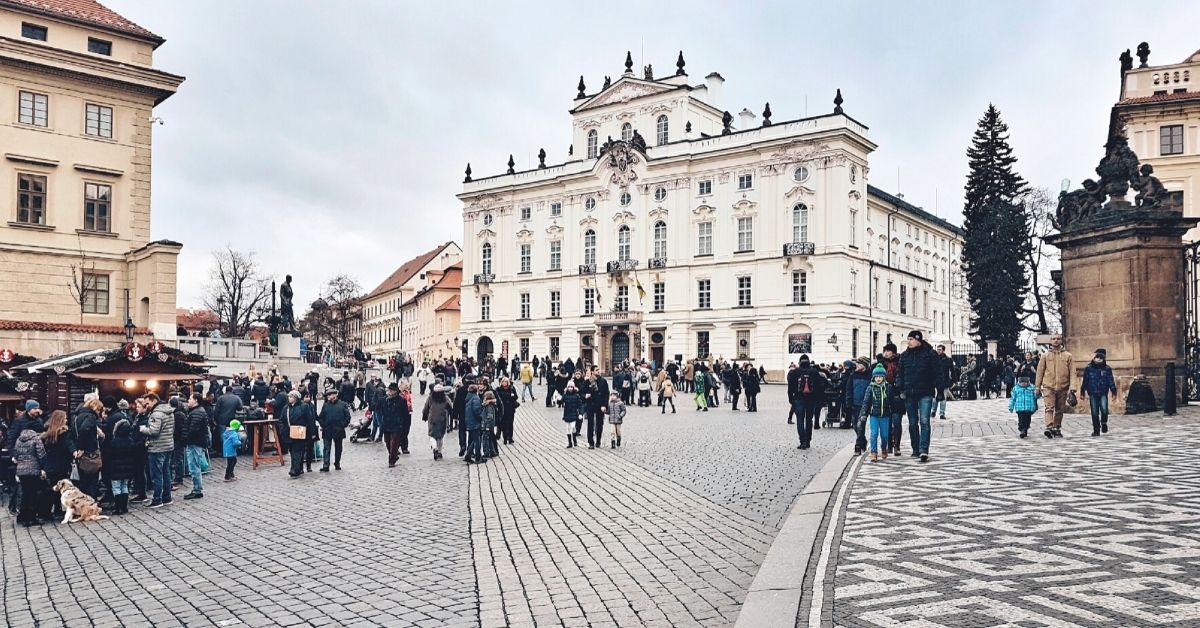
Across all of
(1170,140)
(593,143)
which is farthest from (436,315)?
(1170,140)

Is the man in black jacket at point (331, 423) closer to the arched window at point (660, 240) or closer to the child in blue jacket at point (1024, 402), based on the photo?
the child in blue jacket at point (1024, 402)

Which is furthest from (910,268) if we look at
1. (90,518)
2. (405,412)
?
(90,518)

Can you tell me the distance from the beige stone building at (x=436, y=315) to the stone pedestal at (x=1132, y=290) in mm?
72552

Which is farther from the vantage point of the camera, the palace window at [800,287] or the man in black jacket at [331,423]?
the palace window at [800,287]

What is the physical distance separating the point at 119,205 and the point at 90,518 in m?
26.4

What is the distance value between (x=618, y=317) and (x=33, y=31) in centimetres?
4192

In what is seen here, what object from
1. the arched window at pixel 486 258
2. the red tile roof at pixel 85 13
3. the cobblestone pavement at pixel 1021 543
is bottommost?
the cobblestone pavement at pixel 1021 543

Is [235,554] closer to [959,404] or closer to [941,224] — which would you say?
[959,404]

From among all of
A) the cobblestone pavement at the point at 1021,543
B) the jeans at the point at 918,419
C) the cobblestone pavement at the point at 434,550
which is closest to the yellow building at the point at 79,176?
the cobblestone pavement at the point at 434,550

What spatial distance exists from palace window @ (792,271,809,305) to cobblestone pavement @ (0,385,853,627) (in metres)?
45.6

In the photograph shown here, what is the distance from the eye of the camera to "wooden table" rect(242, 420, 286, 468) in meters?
18.8

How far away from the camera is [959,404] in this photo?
27.7 metres

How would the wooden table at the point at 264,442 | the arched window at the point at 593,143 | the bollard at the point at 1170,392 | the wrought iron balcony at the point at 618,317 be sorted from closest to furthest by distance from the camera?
the bollard at the point at 1170,392, the wooden table at the point at 264,442, the wrought iron balcony at the point at 618,317, the arched window at the point at 593,143

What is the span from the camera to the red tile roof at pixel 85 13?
33156 mm
